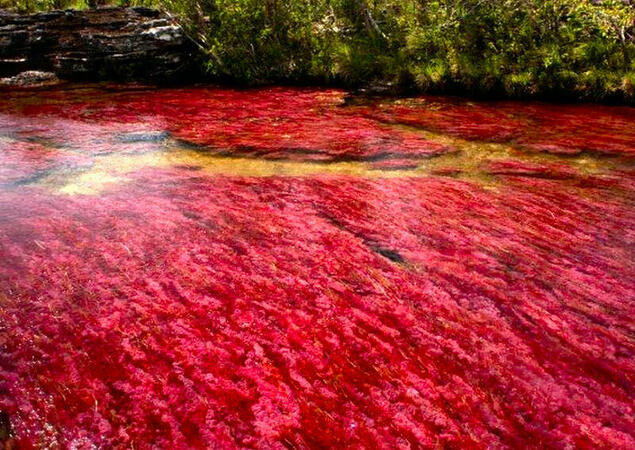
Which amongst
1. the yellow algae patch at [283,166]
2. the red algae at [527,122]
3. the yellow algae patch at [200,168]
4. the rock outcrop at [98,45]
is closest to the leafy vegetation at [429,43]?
the red algae at [527,122]

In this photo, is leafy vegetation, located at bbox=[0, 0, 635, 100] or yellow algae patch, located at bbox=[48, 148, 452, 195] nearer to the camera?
yellow algae patch, located at bbox=[48, 148, 452, 195]

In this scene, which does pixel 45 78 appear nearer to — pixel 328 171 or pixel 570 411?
pixel 328 171

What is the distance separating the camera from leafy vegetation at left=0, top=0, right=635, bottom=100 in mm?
9516

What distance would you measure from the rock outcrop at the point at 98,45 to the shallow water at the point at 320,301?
9.19 metres

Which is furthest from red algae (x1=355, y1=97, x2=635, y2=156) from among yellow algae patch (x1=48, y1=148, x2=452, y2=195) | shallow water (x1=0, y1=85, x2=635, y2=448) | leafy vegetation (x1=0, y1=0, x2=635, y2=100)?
yellow algae patch (x1=48, y1=148, x2=452, y2=195)

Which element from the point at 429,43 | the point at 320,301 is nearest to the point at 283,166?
the point at 320,301

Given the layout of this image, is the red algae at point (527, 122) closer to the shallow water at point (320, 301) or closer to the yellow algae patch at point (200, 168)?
the shallow water at point (320, 301)

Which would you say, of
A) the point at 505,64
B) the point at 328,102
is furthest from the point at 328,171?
the point at 505,64

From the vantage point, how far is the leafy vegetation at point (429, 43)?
9.52m

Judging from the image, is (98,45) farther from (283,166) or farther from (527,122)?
(527,122)

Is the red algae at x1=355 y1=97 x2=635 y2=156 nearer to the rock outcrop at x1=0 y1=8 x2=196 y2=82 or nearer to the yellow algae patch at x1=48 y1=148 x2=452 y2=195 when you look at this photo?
the yellow algae patch at x1=48 y1=148 x2=452 y2=195

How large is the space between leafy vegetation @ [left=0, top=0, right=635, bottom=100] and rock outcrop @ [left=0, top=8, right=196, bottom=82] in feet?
2.94

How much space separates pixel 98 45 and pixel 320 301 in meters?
14.7

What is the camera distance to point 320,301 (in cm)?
289
